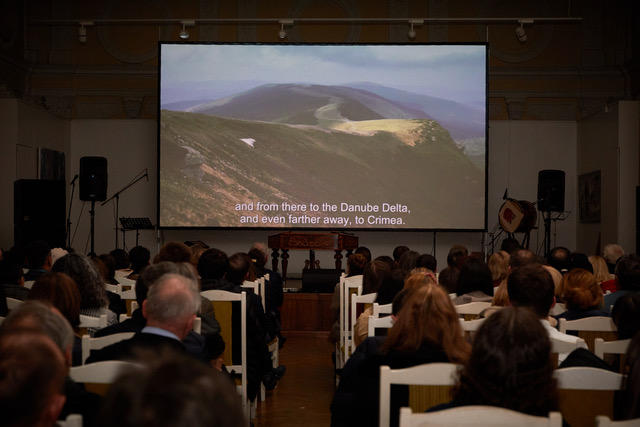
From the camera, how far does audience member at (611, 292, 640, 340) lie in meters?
2.86

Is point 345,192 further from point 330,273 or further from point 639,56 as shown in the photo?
point 639,56

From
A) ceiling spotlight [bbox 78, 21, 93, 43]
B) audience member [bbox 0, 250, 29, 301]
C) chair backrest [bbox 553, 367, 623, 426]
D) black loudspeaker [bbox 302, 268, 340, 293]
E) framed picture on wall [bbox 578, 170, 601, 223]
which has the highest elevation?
ceiling spotlight [bbox 78, 21, 93, 43]

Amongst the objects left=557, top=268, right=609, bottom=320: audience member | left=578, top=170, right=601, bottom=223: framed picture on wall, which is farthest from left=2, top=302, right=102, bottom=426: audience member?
left=578, top=170, right=601, bottom=223: framed picture on wall

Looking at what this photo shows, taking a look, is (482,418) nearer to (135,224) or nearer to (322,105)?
(135,224)

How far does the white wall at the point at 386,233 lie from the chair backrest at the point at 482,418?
37.0ft

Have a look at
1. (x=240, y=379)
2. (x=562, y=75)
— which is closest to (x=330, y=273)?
(x=240, y=379)

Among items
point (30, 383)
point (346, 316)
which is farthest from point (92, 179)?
point (30, 383)

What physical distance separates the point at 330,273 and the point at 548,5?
717 centimetres

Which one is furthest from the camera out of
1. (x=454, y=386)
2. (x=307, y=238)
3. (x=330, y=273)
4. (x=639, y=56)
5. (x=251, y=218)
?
(x=639, y=56)

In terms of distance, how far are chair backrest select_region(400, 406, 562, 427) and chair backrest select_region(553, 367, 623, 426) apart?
553mm

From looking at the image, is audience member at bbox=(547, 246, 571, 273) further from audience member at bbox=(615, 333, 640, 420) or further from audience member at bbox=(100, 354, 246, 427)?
audience member at bbox=(100, 354, 246, 427)

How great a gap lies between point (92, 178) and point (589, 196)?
7.79 metres

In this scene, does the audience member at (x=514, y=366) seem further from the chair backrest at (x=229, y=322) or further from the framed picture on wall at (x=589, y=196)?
the framed picture on wall at (x=589, y=196)

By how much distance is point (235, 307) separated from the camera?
178 inches
